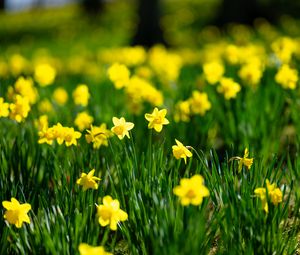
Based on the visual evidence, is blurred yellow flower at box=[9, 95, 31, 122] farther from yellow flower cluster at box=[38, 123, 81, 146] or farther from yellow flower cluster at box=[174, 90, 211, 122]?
yellow flower cluster at box=[174, 90, 211, 122]

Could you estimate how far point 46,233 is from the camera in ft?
5.72

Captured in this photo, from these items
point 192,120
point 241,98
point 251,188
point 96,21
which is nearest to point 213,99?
point 241,98

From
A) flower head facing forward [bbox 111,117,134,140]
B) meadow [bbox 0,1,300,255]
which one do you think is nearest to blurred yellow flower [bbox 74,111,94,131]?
meadow [bbox 0,1,300,255]

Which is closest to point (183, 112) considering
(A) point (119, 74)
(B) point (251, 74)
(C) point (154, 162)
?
(A) point (119, 74)

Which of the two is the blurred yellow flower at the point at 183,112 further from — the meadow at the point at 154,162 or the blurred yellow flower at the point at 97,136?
the blurred yellow flower at the point at 97,136

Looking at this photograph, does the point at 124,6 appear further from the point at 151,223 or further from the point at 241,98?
the point at 151,223

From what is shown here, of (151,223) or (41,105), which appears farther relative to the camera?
(41,105)

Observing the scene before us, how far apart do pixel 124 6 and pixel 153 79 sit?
13899 millimetres

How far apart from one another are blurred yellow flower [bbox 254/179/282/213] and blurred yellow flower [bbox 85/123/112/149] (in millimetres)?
692

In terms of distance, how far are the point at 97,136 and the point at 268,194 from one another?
3.05ft

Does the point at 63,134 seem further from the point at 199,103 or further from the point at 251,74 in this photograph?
the point at 251,74

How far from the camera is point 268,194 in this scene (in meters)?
1.85

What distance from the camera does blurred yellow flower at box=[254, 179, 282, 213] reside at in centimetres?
182

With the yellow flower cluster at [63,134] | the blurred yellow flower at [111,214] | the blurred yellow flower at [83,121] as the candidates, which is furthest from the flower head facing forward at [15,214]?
the blurred yellow flower at [83,121]
